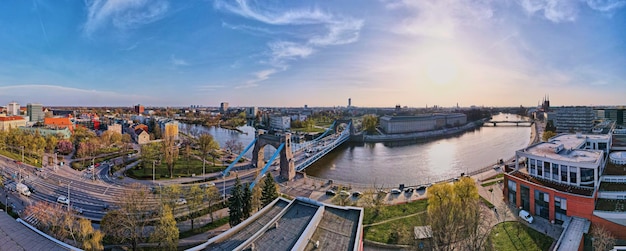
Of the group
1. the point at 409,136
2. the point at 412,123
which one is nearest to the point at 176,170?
the point at 409,136

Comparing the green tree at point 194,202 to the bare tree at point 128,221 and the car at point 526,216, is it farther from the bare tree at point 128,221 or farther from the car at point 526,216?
the car at point 526,216

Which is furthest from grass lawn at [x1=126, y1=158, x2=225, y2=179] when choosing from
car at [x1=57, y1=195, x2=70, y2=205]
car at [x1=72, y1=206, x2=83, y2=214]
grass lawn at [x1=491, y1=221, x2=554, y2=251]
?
grass lawn at [x1=491, y1=221, x2=554, y2=251]

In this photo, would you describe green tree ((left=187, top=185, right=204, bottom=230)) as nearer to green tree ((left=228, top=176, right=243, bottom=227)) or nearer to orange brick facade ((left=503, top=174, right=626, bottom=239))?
green tree ((left=228, top=176, right=243, bottom=227))

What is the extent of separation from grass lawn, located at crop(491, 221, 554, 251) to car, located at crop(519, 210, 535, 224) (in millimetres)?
777

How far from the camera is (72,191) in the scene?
62.7ft

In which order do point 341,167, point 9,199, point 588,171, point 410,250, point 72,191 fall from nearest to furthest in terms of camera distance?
point 410,250 < point 588,171 < point 9,199 < point 72,191 < point 341,167

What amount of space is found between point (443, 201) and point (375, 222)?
11.2ft

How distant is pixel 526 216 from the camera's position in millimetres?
14719

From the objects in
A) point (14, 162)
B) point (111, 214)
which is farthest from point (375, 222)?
point (14, 162)

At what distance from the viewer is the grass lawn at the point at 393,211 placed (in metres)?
14.5

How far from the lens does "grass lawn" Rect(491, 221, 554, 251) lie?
11867 mm

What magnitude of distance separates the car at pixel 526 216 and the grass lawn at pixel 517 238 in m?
0.78

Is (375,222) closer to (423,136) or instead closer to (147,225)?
(147,225)

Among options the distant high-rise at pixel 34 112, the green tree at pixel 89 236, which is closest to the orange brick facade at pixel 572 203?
the green tree at pixel 89 236
